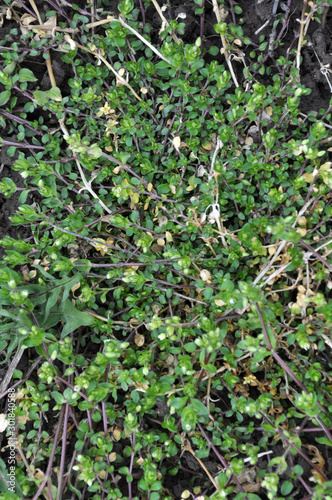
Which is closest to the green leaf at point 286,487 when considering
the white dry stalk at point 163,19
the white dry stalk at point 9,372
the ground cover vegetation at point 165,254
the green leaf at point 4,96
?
the ground cover vegetation at point 165,254

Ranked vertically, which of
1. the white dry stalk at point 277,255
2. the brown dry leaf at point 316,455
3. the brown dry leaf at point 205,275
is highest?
the white dry stalk at point 277,255

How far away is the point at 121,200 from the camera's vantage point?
89.4 inches

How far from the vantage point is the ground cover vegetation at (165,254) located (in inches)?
75.7

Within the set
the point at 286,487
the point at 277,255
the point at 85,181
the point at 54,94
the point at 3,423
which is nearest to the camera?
the point at 286,487

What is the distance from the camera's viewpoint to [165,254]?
205 cm

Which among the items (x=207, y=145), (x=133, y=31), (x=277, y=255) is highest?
(x=133, y=31)

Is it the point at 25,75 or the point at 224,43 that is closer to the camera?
the point at 224,43

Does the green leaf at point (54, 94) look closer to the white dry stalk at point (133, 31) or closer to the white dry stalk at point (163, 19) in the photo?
the white dry stalk at point (133, 31)

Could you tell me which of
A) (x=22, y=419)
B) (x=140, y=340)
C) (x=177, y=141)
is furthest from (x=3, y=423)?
(x=177, y=141)

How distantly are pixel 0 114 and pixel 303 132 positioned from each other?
1645 mm

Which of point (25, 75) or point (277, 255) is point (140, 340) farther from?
point (25, 75)

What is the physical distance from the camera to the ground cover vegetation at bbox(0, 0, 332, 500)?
192 centimetres

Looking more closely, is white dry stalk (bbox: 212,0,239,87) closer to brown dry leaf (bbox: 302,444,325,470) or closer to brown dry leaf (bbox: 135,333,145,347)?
brown dry leaf (bbox: 135,333,145,347)

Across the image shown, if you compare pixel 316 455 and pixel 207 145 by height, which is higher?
pixel 207 145
